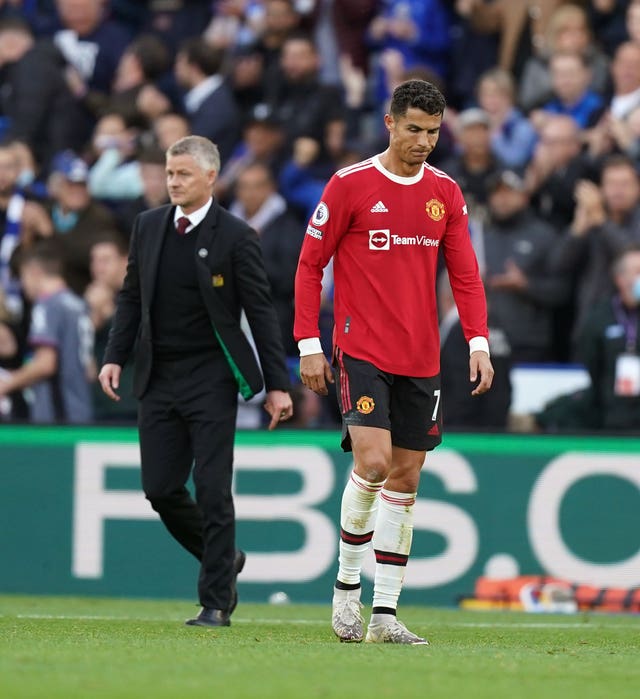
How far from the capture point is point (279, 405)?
28.6 feet

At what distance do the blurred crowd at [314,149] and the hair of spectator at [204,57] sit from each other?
2 cm

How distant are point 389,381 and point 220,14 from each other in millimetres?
11574

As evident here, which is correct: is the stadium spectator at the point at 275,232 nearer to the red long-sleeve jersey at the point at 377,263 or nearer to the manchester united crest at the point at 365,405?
the red long-sleeve jersey at the point at 377,263

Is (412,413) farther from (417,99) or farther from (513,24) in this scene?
(513,24)

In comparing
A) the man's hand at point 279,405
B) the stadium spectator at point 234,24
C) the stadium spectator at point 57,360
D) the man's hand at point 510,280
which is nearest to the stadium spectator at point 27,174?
the stadium spectator at point 234,24

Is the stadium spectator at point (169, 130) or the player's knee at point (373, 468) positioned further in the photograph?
the stadium spectator at point (169, 130)

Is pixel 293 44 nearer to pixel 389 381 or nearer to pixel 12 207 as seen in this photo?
pixel 12 207

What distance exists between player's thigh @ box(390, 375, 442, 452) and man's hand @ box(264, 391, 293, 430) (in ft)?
3.30

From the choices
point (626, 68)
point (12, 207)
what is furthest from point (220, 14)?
point (626, 68)

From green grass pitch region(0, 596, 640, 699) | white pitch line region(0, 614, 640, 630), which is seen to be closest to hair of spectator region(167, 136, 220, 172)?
green grass pitch region(0, 596, 640, 699)

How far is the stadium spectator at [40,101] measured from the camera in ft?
58.5

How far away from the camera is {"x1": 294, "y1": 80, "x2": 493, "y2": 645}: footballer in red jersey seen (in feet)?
25.1

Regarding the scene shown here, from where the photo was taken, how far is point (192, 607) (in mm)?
11312

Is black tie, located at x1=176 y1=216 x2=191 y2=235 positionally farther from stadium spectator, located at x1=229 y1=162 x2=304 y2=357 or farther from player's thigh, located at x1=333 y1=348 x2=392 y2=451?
stadium spectator, located at x1=229 y1=162 x2=304 y2=357
